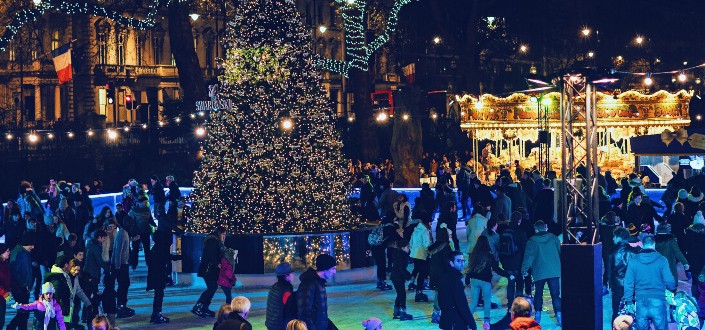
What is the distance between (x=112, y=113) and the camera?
74.6 m

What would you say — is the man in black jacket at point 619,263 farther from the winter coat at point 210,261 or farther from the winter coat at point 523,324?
the winter coat at point 210,261

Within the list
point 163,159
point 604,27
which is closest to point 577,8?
point 604,27

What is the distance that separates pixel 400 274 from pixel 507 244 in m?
1.62

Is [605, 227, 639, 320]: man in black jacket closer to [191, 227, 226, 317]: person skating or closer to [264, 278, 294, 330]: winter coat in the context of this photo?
[264, 278, 294, 330]: winter coat

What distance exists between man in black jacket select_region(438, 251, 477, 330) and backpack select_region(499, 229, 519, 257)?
8.41 ft

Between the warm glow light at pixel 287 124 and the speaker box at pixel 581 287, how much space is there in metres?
8.79

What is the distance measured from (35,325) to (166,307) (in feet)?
16.1

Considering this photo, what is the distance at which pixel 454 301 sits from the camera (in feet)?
45.5

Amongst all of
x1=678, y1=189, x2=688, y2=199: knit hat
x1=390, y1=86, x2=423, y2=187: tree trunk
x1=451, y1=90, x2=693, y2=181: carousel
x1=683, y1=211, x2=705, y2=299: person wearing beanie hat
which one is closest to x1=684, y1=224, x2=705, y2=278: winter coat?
x1=683, y1=211, x2=705, y2=299: person wearing beanie hat

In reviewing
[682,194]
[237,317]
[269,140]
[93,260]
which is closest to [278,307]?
[237,317]

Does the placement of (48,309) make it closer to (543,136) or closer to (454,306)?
(454,306)

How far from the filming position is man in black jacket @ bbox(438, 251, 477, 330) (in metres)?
13.9

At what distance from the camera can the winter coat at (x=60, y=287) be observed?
1381 cm

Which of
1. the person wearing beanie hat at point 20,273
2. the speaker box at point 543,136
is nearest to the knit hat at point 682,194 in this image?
the speaker box at point 543,136
